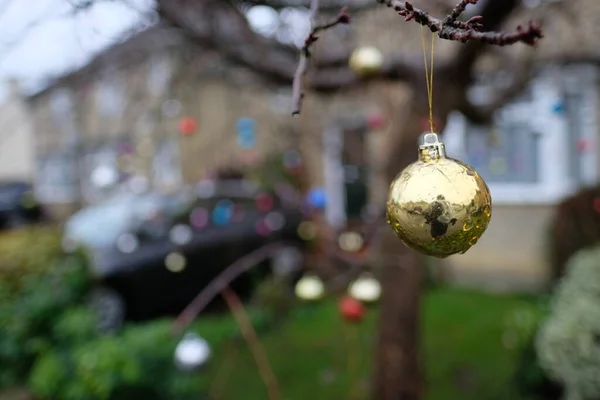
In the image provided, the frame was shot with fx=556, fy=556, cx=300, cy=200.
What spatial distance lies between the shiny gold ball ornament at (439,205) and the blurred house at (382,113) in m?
2.14

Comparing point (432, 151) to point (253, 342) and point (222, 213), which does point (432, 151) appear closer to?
point (253, 342)

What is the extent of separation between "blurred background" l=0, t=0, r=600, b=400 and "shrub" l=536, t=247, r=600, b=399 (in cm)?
1

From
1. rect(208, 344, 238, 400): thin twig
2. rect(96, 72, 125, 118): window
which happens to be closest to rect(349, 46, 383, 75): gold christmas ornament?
rect(208, 344, 238, 400): thin twig

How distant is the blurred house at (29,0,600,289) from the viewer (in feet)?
14.2

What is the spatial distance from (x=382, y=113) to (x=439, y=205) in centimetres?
516

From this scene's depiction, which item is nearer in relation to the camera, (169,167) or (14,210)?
(169,167)

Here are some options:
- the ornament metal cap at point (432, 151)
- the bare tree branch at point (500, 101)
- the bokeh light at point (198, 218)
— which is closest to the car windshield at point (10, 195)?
the bokeh light at point (198, 218)

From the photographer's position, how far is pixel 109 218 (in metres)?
6.21

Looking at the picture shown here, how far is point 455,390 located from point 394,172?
1.83m

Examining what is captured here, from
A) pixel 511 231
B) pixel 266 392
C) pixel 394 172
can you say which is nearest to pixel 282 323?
pixel 266 392

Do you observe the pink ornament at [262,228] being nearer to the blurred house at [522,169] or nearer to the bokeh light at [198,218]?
the bokeh light at [198,218]

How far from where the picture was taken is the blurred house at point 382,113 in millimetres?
4328

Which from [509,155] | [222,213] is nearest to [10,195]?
[222,213]

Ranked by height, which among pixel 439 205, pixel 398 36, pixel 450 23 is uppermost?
pixel 398 36
